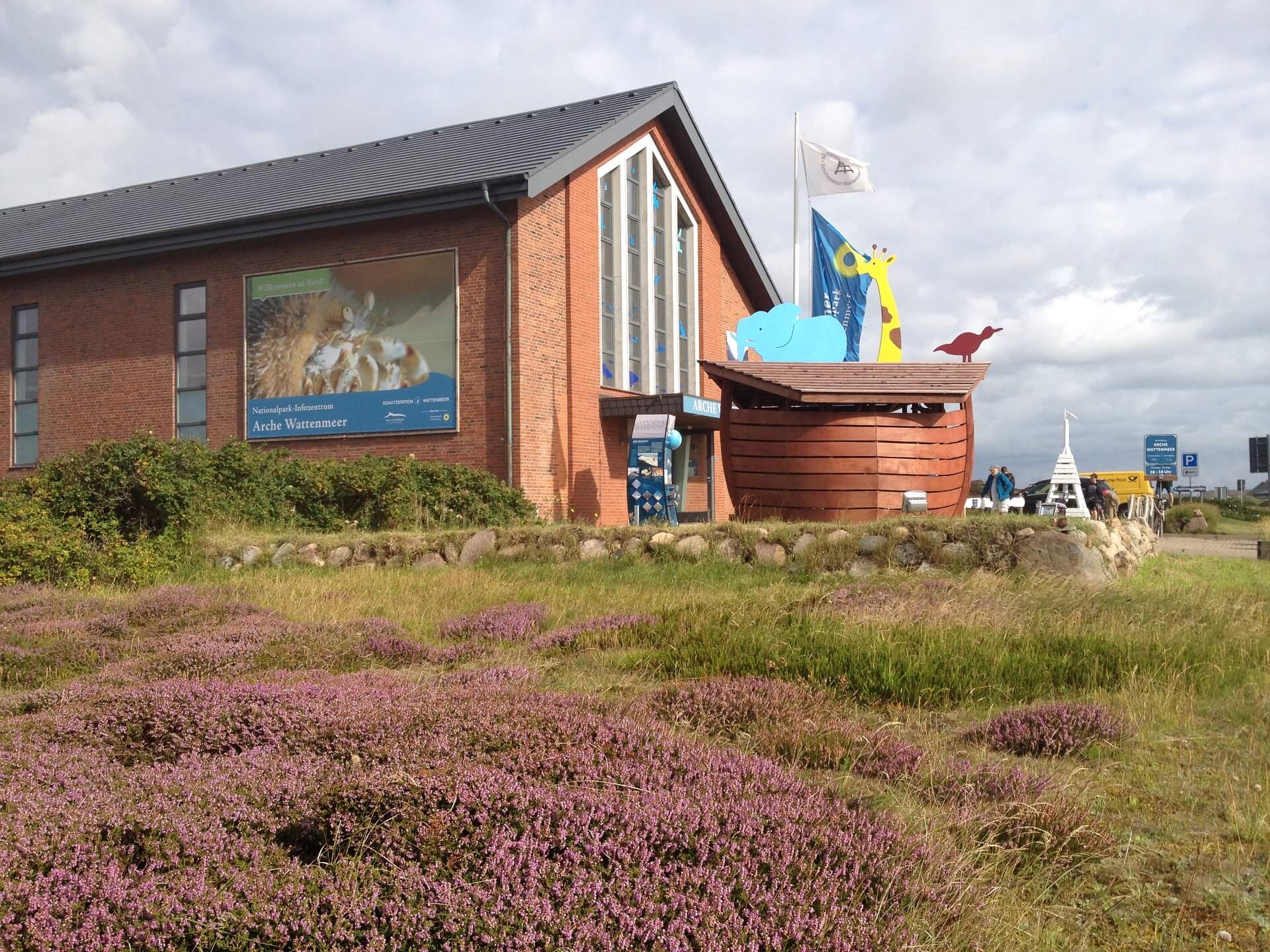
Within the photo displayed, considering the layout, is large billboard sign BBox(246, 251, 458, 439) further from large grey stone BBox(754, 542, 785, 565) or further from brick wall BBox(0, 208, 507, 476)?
large grey stone BBox(754, 542, 785, 565)

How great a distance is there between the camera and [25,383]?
24.6 m

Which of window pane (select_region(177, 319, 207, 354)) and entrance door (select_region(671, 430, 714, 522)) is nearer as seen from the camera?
window pane (select_region(177, 319, 207, 354))

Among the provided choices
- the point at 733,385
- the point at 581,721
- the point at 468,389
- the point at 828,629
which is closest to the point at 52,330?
the point at 468,389

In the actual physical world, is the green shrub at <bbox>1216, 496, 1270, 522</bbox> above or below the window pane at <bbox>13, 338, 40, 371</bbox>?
below

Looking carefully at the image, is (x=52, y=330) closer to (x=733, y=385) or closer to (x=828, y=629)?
(x=733, y=385)

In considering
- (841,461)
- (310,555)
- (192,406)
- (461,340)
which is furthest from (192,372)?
(841,461)

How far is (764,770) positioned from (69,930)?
1954mm

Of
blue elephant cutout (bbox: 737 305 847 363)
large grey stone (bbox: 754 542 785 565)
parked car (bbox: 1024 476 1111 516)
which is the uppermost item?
blue elephant cutout (bbox: 737 305 847 363)

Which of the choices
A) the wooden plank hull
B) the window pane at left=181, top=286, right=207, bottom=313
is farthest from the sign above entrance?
the window pane at left=181, top=286, right=207, bottom=313

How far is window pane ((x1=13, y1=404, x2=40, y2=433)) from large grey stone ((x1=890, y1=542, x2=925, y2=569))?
851 inches

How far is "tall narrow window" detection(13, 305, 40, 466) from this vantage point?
960 inches

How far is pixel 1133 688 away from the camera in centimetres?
561

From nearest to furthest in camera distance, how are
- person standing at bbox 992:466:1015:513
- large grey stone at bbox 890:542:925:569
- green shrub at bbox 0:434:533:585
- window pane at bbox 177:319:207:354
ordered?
large grey stone at bbox 890:542:925:569
green shrub at bbox 0:434:533:585
window pane at bbox 177:319:207:354
person standing at bbox 992:466:1015:513

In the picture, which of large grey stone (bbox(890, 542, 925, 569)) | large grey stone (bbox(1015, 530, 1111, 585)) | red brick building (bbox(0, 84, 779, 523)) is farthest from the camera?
red brick building (bbox(0, 84, 779, 523))
